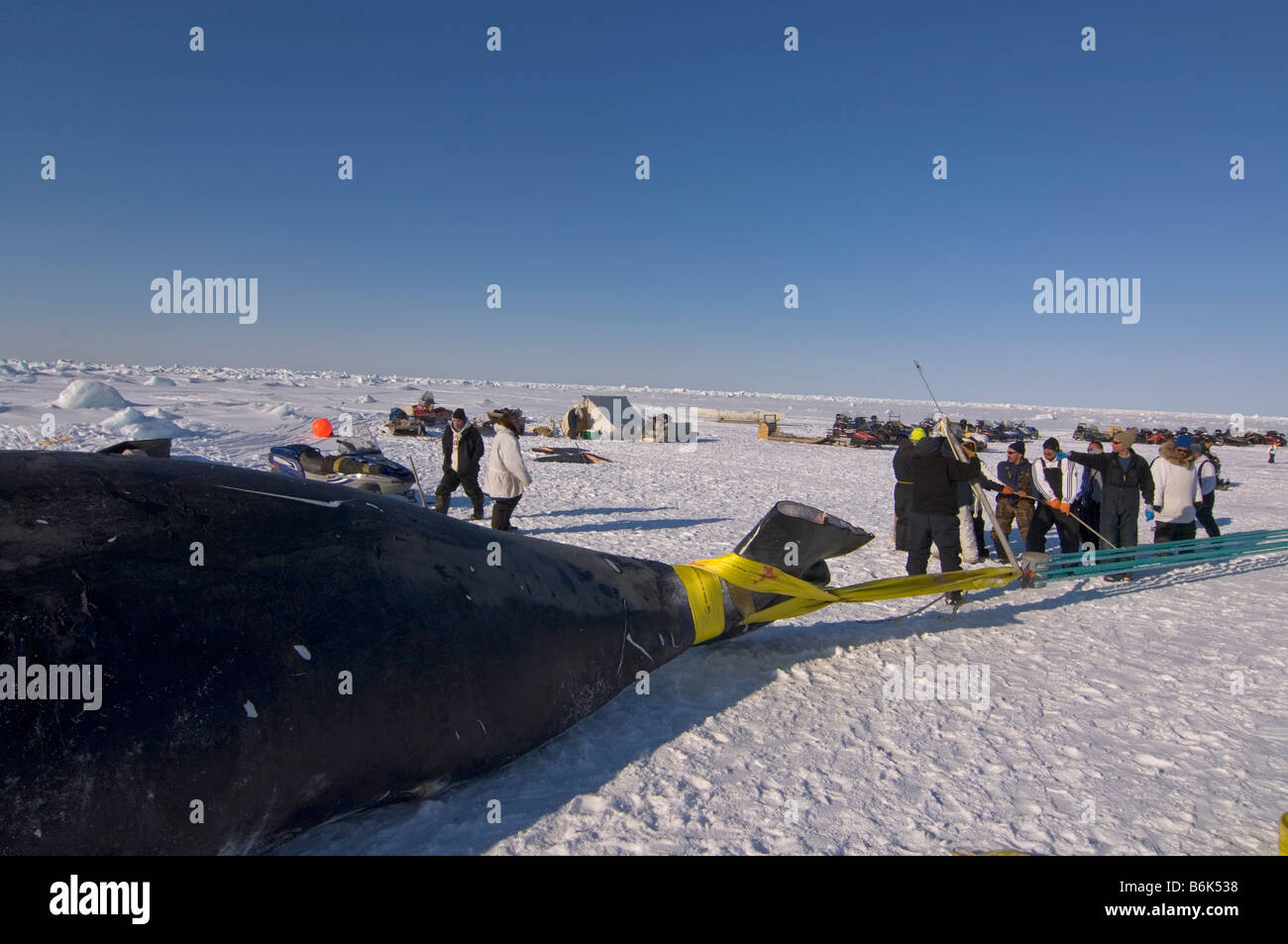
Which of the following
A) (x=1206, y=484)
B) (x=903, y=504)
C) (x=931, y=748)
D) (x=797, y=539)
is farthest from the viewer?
(x=1206, y=484)

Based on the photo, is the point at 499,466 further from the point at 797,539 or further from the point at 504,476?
the point at 797,539

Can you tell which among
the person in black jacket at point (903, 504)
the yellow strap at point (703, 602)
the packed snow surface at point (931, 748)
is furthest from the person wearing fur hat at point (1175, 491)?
the yellow strap at point (703, 602)

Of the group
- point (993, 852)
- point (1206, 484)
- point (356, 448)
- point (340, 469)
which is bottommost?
point (993, 852)

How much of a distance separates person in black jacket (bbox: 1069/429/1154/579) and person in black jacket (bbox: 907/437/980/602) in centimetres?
304

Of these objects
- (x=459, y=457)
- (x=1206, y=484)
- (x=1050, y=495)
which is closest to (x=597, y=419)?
(x=459, y=457)

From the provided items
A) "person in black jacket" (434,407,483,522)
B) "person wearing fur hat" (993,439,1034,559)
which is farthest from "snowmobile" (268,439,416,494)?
"person wearing fur hat" (993,439,1034,559)

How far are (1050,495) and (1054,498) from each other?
0.27 ft

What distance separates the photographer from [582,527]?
36.2 feet

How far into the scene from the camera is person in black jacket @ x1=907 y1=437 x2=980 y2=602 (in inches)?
266

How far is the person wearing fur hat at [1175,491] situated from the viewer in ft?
28.0

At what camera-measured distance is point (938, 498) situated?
6844 millimetres
